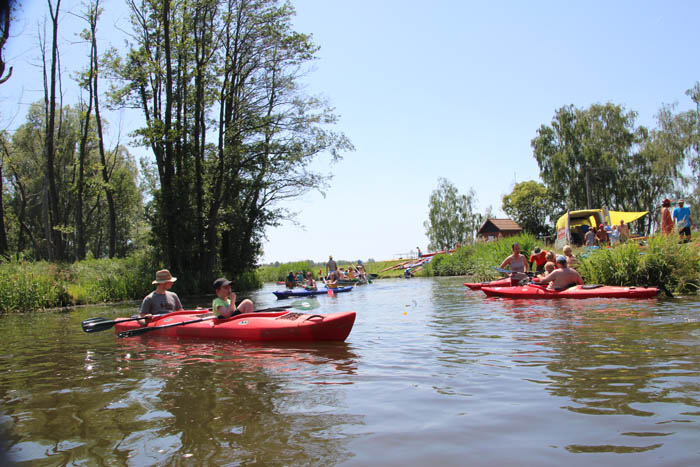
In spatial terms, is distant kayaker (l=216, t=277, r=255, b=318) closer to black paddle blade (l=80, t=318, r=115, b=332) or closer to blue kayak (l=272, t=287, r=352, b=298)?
black paddle blade (l=80, t=318, r=115, b=332)

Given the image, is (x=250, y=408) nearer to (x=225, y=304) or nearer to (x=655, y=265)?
(x=225, y=304)

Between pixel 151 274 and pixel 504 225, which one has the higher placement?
pixel 504 225

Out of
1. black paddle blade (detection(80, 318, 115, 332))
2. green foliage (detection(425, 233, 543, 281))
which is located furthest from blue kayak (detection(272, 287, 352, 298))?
black paddle blade (detection(80, 318, 115, 332))

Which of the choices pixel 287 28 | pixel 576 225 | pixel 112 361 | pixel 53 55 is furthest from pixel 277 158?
pixel 112 361

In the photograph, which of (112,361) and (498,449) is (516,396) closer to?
(498,449)

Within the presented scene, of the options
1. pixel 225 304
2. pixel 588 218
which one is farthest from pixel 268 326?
pixel 588 218

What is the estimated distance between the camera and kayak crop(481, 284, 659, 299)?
948 centimetres

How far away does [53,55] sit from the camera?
2180 cm

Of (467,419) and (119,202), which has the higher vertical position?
(119,202)

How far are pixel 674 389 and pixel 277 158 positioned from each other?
21.8m

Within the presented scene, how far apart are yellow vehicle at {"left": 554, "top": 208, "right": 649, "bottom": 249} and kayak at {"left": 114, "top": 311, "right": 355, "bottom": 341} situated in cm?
1632

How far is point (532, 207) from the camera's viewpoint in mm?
46531

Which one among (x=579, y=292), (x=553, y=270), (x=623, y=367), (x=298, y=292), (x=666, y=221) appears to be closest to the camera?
(x=623, y=367)

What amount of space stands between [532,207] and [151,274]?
121ft
